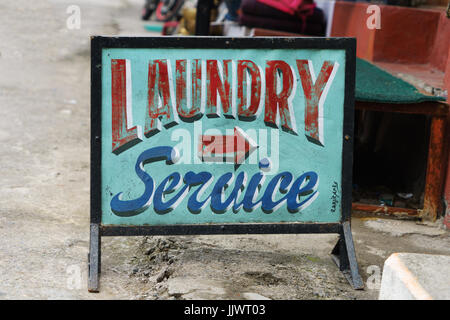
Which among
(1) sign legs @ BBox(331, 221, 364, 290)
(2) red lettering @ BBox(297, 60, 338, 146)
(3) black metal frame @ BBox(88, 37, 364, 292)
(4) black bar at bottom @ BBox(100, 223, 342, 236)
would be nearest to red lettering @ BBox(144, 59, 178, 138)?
(3) black metal frame @ BBox(88, 37, 364, 292)

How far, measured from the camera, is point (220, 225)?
10.5 feet

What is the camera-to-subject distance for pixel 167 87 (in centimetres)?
317

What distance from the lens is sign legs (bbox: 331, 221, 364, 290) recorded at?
3.20 metres

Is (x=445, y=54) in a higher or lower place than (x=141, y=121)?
higher

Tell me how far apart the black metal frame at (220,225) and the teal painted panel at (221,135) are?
0.10 ft

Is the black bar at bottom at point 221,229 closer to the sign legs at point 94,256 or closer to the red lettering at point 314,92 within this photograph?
the sign legs at point 94,256

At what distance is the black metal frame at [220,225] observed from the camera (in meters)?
3.11

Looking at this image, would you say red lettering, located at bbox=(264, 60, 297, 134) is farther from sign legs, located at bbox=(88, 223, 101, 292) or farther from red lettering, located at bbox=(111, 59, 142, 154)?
sign legs, located at bbox=(88, 223, 101, 292)

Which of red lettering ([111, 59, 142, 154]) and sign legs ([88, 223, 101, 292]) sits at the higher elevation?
red lettering ([111, 59, 142, 154])

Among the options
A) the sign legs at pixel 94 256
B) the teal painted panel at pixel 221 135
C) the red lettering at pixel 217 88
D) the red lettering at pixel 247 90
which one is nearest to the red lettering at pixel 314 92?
the teal painted panel at pixel 221 135

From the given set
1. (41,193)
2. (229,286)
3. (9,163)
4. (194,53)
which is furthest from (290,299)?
(9,163)

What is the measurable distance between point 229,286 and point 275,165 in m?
0.67
